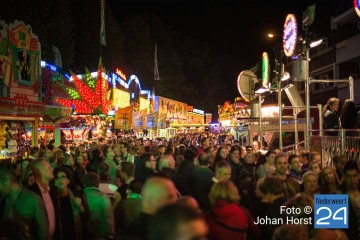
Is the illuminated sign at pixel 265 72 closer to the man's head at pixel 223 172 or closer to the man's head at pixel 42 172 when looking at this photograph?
the man's head at pixel 223 172

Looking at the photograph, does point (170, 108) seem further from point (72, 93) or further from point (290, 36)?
point (290, 36)

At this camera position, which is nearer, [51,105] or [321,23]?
[51,105]

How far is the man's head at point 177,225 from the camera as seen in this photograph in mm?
2279

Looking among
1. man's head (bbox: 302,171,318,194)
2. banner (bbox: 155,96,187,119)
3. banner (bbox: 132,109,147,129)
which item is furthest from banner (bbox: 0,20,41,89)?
banner (bbox: 155,96,187,119)

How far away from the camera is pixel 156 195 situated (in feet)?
11.4

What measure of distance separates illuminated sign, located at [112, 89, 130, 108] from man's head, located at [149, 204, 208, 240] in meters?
30.6

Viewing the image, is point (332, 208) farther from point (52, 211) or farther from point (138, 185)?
point (52, 211)

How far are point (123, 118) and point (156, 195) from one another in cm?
1598

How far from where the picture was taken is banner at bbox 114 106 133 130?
62.6 feet

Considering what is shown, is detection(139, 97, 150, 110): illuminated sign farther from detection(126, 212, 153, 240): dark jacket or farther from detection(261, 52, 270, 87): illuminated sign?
detection(126, 212, 153, 240): dark jacket

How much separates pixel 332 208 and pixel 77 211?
315 cm

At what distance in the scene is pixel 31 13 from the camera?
29719mm

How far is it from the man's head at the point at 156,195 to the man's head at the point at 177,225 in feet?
3.26

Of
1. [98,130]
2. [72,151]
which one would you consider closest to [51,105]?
[72,151]
